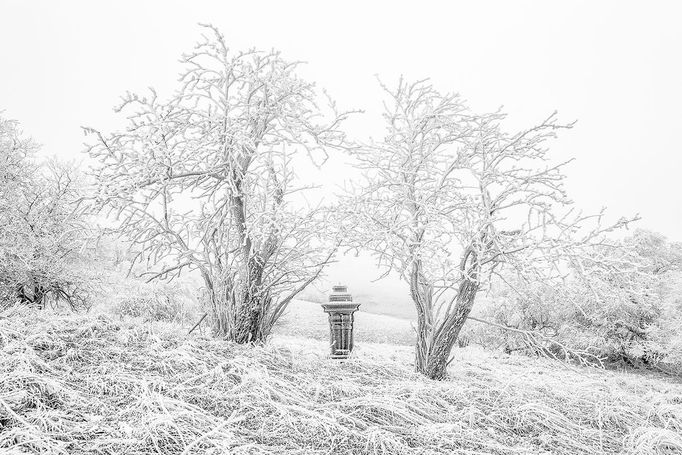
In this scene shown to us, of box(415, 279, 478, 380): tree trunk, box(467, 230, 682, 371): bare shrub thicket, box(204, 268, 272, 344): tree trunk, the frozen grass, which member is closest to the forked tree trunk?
box(415, 279, 478, 380): tree trunk

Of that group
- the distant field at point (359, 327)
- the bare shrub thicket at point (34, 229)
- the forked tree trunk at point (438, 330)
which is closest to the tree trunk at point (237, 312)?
the forked tree trunk at point (438, 330)

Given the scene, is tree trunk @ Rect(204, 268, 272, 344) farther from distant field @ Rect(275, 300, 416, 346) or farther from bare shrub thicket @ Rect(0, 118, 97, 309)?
distant field @ Rect(275, 300, 416, 346)

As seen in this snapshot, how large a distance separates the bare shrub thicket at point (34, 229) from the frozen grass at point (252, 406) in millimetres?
4976

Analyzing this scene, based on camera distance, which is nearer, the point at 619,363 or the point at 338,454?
the point at 338,454

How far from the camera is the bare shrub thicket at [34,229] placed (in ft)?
31.3

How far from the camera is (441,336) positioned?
220 inches

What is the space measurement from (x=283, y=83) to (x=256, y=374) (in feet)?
9.45

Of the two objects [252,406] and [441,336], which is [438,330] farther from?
[252,406]

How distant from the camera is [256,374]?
399 centimetres

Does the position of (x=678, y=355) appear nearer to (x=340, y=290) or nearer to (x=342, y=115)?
(x=340, y=290)

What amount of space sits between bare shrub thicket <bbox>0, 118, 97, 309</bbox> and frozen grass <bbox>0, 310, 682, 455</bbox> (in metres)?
4.98

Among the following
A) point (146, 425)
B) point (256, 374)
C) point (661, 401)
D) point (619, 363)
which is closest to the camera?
point (146, 425)

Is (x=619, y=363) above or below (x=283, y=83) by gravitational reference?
below

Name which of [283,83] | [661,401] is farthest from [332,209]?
[661,401]
